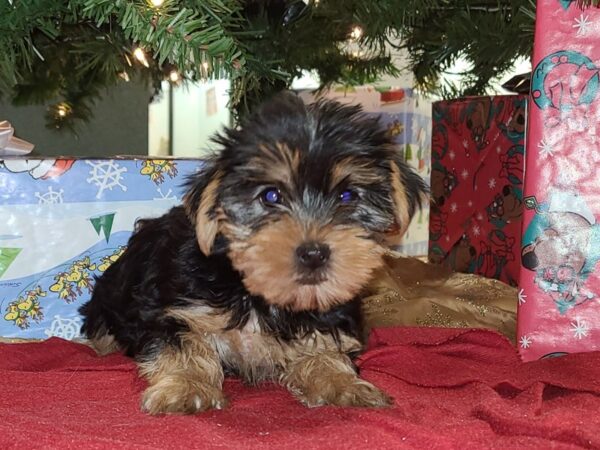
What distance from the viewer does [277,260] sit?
75.9 inches

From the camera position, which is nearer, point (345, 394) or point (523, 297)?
point (345, 394)

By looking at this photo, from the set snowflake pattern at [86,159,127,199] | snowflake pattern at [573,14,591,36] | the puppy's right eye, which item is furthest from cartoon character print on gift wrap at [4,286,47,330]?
snowflake pattern at [573,14,591,36]

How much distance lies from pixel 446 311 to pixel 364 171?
1286 millimetres

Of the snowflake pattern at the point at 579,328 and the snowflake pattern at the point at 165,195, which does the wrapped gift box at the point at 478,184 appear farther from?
the snowflake pattern at the point at 165,195

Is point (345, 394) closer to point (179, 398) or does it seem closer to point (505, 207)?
point (179, 398)

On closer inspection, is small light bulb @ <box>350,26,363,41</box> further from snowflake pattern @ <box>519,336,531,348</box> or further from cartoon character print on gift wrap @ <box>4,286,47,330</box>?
cartoon character print on gift wrap @ <box>4,286,47,330</box>

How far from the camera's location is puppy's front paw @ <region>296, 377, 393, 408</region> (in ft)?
6.62

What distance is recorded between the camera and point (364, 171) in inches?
84.1

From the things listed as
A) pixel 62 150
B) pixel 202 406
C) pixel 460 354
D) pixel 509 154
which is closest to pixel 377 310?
pixel 460 354

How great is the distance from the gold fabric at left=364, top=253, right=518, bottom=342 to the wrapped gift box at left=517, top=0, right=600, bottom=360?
1.72ft

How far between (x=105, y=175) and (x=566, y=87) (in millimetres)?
1734

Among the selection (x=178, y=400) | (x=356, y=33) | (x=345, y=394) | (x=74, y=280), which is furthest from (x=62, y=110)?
(x=345, y=394)

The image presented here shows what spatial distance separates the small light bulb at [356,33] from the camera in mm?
3229

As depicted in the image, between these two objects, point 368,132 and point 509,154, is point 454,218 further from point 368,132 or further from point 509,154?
point 368,132
